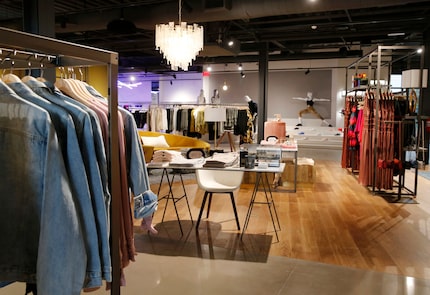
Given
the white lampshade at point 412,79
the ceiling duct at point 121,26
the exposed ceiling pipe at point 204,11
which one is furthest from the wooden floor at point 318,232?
the ceiling duct at point 121,26

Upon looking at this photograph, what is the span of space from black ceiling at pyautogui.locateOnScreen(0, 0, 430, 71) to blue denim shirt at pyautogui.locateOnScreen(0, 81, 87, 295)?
17.9 ft

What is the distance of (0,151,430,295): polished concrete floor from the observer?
302 cm

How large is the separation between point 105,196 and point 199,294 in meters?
1.89

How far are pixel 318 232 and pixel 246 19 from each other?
560 centimetres

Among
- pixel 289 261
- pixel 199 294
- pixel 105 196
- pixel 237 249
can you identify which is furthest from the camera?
pixel 237 249

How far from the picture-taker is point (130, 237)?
167 centimetres

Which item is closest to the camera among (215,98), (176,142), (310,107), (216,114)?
(216,114)

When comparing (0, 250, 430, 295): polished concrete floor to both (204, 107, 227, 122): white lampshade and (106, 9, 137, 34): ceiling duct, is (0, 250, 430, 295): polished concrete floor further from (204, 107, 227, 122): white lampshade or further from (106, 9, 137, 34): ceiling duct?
(204, 107, 227, 122): white lampshade

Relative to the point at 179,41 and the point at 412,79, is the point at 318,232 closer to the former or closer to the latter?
the point at 179,41

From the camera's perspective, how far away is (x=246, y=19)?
28.1 feet

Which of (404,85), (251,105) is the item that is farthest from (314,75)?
(404,85)

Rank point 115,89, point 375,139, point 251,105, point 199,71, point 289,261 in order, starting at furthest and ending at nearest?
point 199,71 < point 251,105 < point 375,139 < point 289,261 < point 115,89

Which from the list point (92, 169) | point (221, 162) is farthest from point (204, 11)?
point (92, 169)

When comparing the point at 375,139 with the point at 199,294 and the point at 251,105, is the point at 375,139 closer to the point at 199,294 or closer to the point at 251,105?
the point at 199,294
